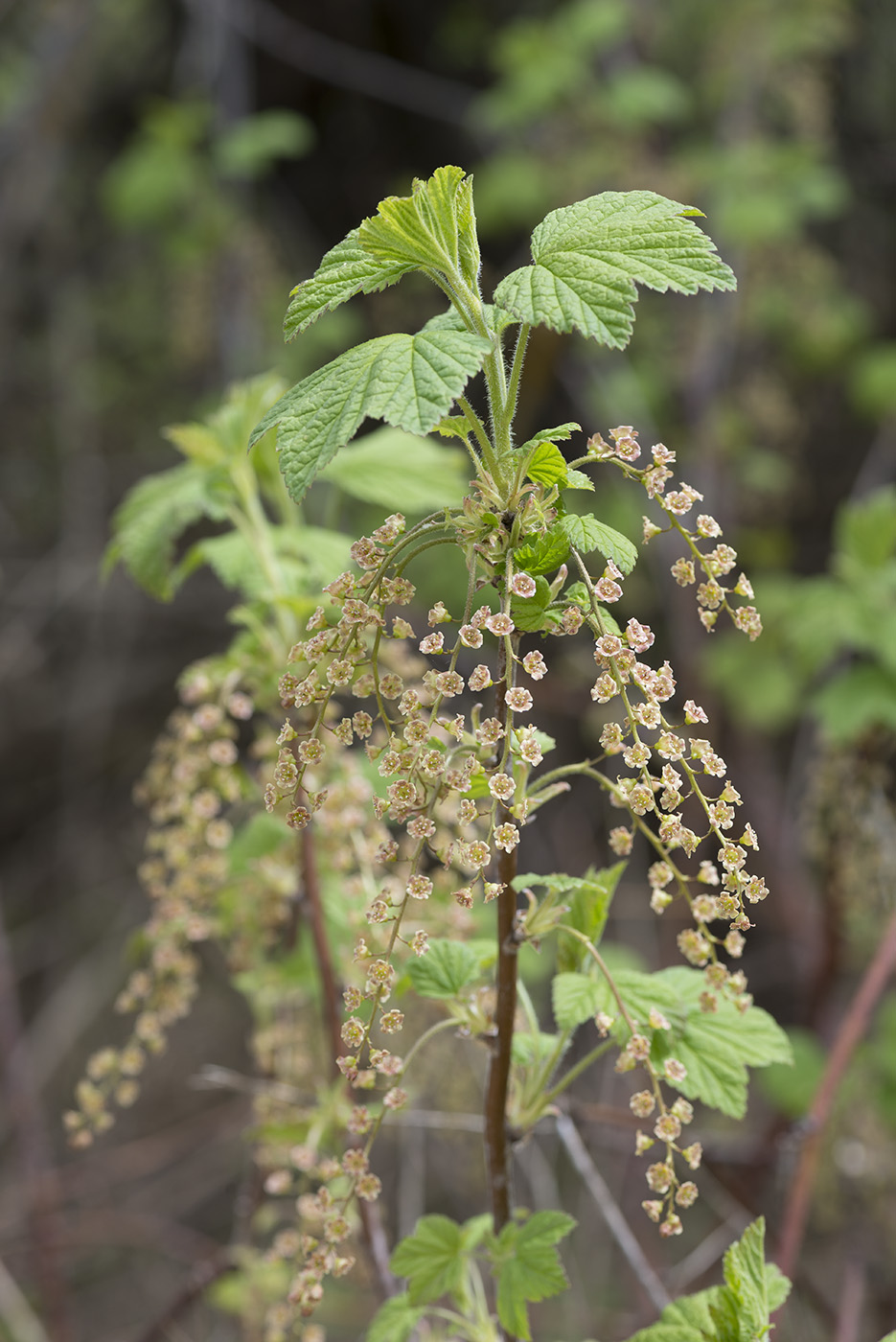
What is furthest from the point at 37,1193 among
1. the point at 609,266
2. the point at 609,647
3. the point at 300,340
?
the point at 300,340

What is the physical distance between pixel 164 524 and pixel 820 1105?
3.23ft

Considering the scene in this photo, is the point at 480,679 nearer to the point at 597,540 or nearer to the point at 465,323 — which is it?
the point at 597,540

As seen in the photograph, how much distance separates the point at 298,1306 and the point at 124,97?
4092 millimetres

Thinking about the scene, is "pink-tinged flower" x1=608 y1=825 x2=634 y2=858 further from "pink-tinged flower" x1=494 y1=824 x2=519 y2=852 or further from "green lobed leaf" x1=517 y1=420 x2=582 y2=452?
"green lobed leaf" x1=517 y1=420 x2=582 y2=452

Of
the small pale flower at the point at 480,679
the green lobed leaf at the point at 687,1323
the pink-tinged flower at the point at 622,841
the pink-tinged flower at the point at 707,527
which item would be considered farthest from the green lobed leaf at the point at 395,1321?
the pink-tinged flower at the point at 707,527

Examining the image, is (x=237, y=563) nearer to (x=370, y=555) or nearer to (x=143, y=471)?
(x=370, y=555)

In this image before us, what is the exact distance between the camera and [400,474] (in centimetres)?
128

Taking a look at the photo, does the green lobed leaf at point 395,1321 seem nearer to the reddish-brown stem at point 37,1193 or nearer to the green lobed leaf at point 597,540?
the green lobed leaf at point 597,540

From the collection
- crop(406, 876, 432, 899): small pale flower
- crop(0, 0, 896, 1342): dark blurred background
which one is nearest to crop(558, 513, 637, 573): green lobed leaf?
crop(406, 876, 432, 899): small pale flower

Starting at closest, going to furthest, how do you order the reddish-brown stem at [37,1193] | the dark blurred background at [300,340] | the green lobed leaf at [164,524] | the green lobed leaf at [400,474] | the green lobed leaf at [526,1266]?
1. the green lobed leaf at [526,1266]
2. the green lobed leaf at [164,524]
3. the green lobed leaf at [400,474]
4. the reddish-brown stem at [37,1193]
5. the dark blurred background at [300,340]

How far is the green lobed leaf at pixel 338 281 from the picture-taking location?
0.63 metres

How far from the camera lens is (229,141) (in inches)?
121

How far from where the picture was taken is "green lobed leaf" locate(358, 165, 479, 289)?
24.2 inches

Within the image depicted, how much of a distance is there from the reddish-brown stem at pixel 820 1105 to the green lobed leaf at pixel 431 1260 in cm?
48
